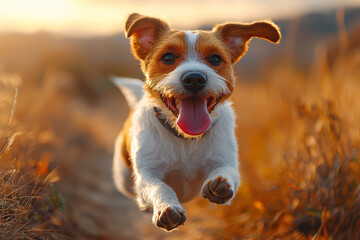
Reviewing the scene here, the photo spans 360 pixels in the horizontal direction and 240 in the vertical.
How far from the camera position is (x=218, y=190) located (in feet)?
9.29

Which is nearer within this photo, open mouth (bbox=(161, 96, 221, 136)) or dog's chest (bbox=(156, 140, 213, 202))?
open mouth (bbox=(161, 96, 221, 136))

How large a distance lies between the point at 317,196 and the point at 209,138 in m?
1.27

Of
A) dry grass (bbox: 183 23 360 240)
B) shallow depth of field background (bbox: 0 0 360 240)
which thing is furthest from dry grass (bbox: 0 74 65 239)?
dry grass (bbox: 183 23 360 240)

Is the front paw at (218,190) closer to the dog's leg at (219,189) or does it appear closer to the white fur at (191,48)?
the dog's leg at (219,189)

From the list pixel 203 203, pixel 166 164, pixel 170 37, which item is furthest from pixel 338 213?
pixel 203 203

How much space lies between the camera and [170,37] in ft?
11.8

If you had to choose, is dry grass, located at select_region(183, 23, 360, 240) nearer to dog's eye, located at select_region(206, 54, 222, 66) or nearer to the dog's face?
the dog's face

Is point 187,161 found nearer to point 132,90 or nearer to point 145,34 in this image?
point 145,34

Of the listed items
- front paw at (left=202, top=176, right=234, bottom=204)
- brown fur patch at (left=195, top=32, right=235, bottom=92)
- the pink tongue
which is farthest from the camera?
brown fur patch at (left=195, top=32, right=235, bottom=92)

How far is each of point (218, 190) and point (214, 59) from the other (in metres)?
1.28

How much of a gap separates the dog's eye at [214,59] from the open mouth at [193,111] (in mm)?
347

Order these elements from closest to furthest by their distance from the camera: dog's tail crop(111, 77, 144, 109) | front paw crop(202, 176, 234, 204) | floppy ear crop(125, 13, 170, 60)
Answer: front paw crop(202, 176, 234, 204) → floppy ear crop(125, 13, 170, 60) → dog's tail crop(111, 77, 144, 109)

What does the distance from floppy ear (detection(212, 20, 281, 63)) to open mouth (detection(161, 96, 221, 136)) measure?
2.66 feet

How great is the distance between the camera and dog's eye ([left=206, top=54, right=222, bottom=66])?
3.51 m
